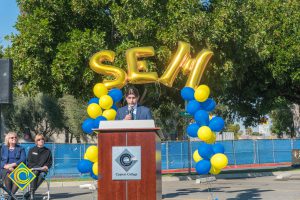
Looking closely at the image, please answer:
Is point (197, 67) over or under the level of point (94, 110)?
over

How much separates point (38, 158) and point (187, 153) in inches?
751

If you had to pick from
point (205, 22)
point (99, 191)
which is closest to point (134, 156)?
point (99, 191)

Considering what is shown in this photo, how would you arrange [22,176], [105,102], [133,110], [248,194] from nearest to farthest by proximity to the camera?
[133,110] → [22,176] → [105,102] → [248,194]

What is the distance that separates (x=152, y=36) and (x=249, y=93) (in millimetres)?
8376

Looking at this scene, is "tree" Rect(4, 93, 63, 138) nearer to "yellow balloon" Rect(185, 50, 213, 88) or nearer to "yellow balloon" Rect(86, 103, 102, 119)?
"yellow balloon" Rect(86, 103, 102, 119)

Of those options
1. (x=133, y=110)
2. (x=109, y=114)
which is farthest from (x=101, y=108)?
(x=133, y=110)

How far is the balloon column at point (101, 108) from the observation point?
437 inches

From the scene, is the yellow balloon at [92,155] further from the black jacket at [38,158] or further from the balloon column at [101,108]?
the black jacket at [38,158]

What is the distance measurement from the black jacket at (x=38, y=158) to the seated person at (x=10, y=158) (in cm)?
31

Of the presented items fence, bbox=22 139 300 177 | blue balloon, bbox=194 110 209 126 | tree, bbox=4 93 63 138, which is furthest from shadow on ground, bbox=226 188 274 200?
tree, bbox=4 93 63 138

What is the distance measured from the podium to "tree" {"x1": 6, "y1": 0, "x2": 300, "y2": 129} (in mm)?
10595

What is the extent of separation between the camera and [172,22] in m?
18.4

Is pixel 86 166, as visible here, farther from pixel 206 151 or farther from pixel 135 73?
pixel 206 151

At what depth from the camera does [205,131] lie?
10.3 m
